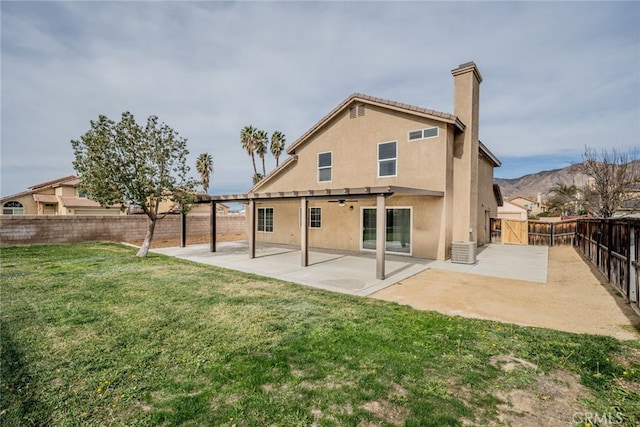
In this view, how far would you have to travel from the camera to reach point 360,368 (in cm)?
347

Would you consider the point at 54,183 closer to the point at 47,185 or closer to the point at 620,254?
the point at 47,185

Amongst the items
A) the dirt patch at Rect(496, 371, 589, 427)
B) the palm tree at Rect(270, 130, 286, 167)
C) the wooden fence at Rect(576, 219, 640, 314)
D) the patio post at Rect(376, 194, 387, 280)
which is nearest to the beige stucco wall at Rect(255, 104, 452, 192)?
the patio post at Rect(376, 194, 387, 280)

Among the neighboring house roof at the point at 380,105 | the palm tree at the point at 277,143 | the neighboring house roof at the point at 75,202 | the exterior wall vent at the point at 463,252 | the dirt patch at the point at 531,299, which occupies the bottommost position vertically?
the dirt patch at the point at 531,299

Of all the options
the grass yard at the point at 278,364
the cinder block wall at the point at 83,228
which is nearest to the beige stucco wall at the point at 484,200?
the grass yard at the point at 278,364

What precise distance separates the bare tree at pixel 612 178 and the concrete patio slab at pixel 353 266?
715 centimetres

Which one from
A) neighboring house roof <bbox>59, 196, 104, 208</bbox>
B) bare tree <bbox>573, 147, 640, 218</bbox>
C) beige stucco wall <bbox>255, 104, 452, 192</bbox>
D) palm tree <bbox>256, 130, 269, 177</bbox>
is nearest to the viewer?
beige stucco wall <bbox>255, 104, 452, 192</bbox>

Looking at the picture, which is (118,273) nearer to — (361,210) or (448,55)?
(361,210)

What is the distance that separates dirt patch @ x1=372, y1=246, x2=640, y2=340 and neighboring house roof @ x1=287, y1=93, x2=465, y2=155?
596 cm

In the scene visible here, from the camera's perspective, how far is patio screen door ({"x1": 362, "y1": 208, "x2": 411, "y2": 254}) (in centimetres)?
1232

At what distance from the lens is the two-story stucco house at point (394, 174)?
448 inches

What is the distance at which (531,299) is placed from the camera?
6.50 meters

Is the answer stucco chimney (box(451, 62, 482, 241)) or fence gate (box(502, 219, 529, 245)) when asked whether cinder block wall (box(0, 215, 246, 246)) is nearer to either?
stucco chimney (box(451, 62, 482, 241))

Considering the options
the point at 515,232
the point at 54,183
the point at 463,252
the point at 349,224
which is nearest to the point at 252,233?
the point at 349,224

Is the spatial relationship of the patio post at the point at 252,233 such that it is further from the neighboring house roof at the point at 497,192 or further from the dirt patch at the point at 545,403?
the neighboring house roof at the point at 497,192
